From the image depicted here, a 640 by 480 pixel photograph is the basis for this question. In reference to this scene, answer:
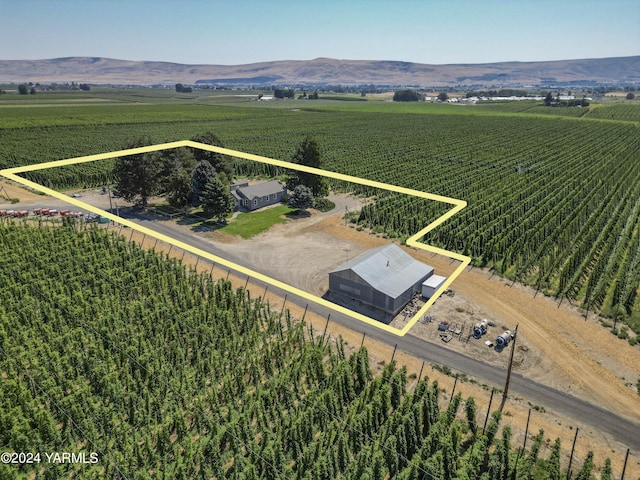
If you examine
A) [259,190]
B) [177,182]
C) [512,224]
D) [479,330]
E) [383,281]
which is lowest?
[479,330]

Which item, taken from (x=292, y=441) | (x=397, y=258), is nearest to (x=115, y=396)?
(x=292, y=441)

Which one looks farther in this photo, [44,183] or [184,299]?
[44,183]

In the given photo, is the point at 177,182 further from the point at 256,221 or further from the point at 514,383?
the point at 514,383

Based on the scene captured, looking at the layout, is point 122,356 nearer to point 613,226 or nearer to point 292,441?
point 292,441

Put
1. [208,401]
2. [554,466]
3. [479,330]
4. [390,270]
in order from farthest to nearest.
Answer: [479,330] → [208,401] → [390,270] → [554,466]

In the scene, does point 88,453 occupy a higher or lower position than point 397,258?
lower

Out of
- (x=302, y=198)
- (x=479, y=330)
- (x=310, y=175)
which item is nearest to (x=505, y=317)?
(x=479, y=330)
